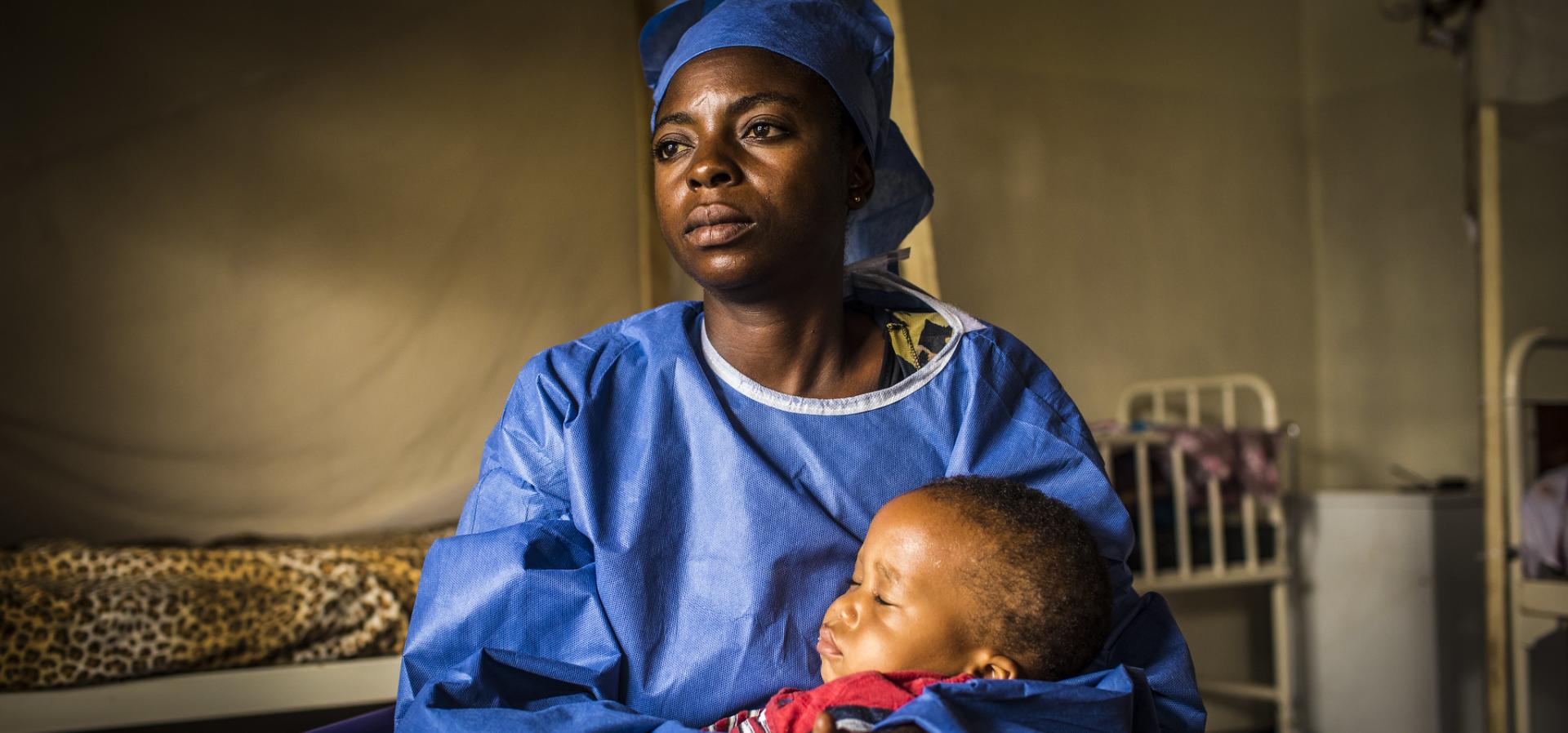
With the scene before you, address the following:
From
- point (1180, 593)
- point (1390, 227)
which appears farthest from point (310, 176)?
point (1390, 227)

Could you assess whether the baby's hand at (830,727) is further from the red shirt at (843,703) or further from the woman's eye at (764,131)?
the woman's eye at (764,131)

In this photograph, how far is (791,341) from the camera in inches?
51.7

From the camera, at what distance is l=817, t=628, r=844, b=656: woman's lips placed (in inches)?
45.6

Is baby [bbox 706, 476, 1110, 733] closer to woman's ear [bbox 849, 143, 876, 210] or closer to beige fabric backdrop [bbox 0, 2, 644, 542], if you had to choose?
woman's ear [bbox 849, 143, 876, 210]

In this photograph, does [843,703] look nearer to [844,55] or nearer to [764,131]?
[764,131]

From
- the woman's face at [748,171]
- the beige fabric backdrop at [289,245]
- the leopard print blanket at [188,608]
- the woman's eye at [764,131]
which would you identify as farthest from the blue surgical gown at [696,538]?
the beige fabric backdrop at [289,245]

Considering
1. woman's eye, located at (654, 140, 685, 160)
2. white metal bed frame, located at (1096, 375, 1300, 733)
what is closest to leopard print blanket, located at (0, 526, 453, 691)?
woman's eye, located at (654, 140, 685, 160)

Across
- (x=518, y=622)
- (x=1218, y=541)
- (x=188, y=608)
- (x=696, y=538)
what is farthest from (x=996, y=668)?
(x=1218, y=541)

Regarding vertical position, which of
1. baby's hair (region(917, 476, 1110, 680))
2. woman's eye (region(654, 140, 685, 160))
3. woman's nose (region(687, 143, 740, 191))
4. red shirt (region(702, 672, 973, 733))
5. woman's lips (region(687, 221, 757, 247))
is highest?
woman's eye (region(654, 140, 685, 160))

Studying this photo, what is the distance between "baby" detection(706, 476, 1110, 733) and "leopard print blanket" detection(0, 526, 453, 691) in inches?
62.7

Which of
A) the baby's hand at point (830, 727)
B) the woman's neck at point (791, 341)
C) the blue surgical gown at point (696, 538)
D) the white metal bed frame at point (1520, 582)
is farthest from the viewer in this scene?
the white metal bed frame at point (1520, 582)

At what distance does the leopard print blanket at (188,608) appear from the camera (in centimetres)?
249

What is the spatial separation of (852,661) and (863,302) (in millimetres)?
544

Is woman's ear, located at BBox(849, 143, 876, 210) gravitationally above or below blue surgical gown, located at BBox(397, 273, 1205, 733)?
above
